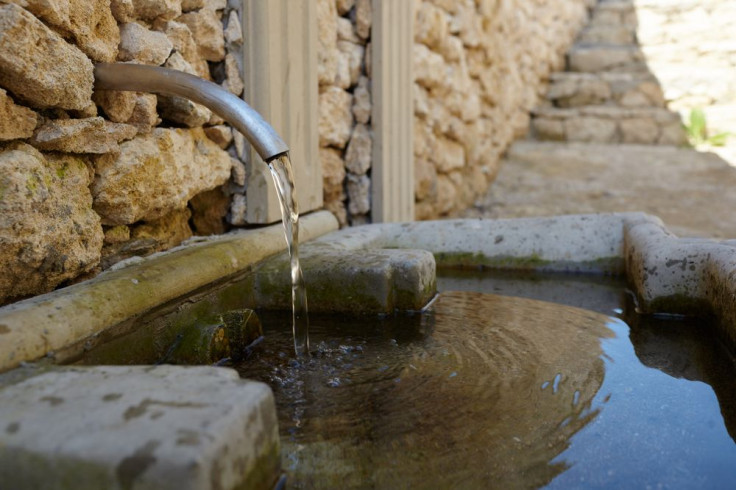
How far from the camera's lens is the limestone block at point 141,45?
69.2 inches

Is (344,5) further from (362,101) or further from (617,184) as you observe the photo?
(617,184)

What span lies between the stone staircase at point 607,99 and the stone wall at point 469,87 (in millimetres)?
204

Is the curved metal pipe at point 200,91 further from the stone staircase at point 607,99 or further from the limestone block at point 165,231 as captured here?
the stone staircase at point 607,99

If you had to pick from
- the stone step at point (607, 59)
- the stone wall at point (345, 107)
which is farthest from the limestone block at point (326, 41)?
the stone step at point (607, 59)

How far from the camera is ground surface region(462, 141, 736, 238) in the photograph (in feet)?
14.3

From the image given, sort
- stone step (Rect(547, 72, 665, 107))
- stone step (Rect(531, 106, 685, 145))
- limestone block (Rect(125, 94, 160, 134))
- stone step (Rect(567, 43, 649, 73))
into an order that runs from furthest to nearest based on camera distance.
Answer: stone step (Rect(567, 43, 649, 73)) < stone step (Rect(547, 72, 665, 107)) < stone step (Rect(531, 106, 685, 145)) < limestone block (Rect(125, 94, 160, 134))

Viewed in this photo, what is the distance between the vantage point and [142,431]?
866 mm

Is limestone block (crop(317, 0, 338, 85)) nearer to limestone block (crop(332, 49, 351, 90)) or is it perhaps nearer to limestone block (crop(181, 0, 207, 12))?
limestone block (crop(332, 49, 351, 90))

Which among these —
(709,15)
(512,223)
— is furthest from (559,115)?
(512,223)

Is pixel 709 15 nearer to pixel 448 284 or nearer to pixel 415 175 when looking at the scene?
pixel 415 175

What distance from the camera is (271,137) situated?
5.04 ft

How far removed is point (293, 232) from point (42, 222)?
0.59 meters

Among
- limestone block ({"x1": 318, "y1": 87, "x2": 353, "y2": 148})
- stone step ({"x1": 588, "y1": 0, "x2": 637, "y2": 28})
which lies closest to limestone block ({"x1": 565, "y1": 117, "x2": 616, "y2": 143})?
stone step ({"x1": 588, "y1": 0, "x2": 637, "y2": 28})

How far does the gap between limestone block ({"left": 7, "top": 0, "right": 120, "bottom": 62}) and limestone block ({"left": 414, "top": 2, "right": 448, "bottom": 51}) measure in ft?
7.18
